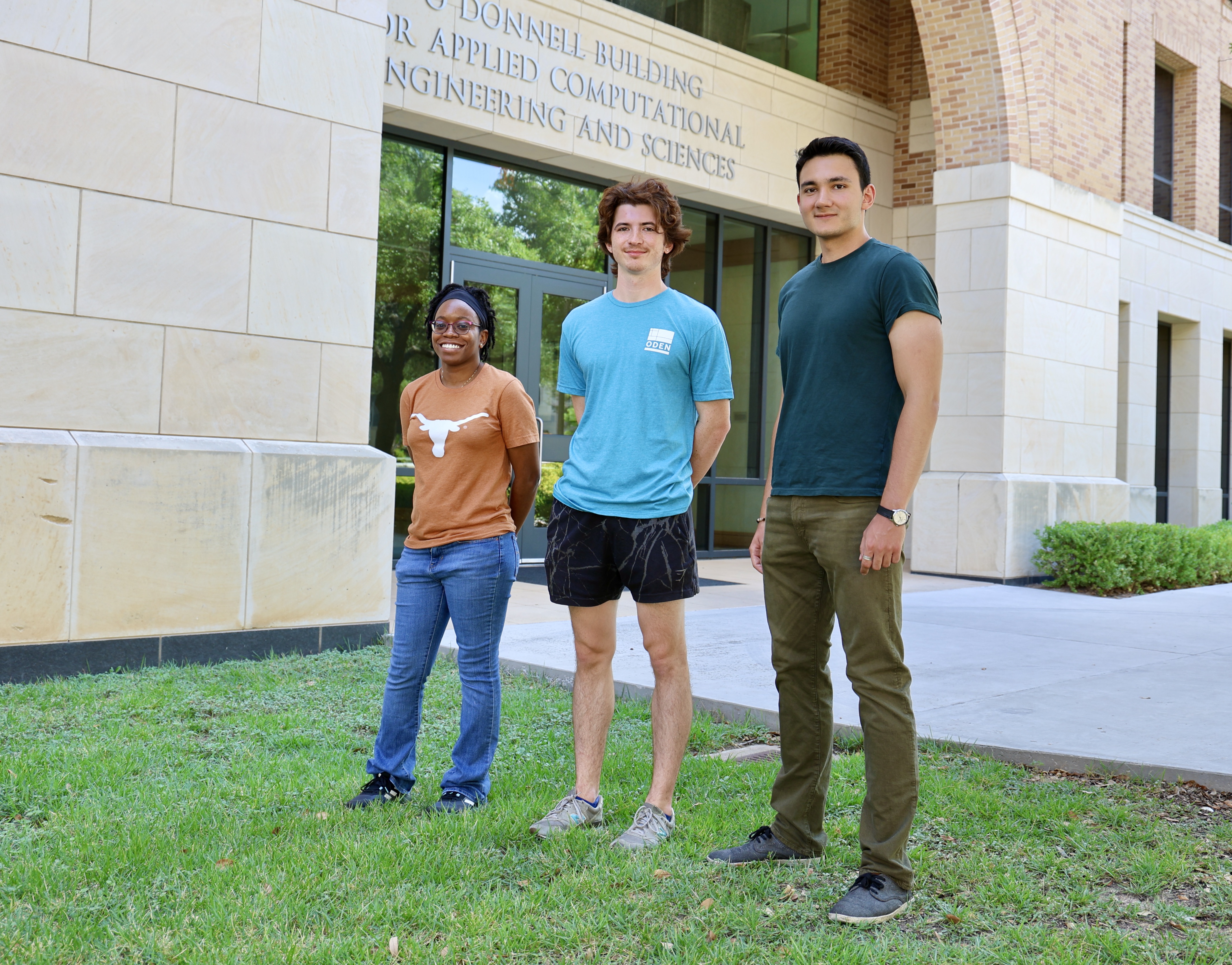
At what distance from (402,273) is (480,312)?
22.1 feet

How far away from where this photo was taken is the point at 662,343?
11.9 ft

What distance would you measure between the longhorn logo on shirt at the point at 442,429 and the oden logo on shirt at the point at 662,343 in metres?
0.69

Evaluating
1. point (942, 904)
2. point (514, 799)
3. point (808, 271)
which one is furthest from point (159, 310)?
point (942, 904)

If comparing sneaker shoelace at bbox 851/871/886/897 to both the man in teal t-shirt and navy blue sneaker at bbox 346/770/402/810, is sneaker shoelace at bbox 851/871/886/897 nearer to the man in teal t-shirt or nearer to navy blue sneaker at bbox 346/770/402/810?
the man in teal t-shirt

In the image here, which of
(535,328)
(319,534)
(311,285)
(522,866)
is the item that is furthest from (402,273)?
(522,866)

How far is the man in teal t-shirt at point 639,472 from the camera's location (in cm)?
361

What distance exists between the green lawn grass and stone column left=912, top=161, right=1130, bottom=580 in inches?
313

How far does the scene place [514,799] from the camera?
13.1 feet

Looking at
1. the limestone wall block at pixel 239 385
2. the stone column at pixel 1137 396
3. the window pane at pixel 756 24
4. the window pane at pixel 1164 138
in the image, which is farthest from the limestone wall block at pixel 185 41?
the window pane at pixel 1164 138

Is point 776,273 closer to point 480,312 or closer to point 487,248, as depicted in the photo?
point 487,248

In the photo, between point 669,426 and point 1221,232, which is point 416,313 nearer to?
point 669,426

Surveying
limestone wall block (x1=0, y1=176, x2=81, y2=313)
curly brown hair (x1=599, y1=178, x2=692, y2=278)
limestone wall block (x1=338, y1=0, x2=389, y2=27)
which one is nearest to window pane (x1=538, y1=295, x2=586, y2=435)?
limestone wall block (x1=338, y1=0, x2=389, y2=27)

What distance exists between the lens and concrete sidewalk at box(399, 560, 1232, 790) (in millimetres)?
4828

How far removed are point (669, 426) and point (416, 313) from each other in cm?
742
